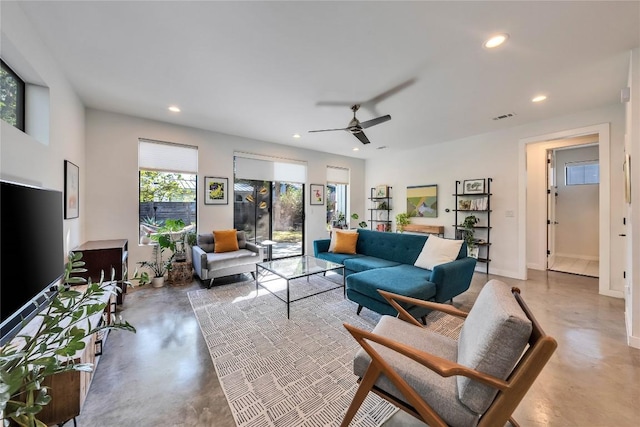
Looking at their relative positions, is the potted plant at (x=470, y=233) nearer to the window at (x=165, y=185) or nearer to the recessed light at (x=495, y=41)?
the recessed light at (x=495, y=41)

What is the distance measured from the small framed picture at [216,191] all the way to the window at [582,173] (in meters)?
7.57

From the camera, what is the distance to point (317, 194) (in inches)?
243

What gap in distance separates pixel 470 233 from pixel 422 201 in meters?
1.25

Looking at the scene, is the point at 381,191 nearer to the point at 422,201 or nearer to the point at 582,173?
the point at 422,201

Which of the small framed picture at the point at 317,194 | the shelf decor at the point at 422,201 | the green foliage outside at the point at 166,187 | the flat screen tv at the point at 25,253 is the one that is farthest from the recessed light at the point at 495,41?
the green foliage outside at the point at 166,187

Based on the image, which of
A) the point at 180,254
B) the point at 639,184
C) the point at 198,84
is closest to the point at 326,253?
the point at 180,254

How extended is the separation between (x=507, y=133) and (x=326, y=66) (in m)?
3.81

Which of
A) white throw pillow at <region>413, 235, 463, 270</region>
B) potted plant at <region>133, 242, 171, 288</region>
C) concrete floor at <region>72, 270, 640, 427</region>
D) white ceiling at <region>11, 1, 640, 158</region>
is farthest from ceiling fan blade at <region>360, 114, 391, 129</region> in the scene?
potted plant at <region>133, 242, 171, 288</region>

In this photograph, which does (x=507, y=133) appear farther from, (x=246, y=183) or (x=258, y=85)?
(x=246, y=183)

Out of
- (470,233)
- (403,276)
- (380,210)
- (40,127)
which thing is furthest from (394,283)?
(380,210)

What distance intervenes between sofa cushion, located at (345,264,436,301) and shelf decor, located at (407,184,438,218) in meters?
2.95

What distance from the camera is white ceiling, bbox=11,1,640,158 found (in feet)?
5.97

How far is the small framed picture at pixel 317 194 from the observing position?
605 centimetres

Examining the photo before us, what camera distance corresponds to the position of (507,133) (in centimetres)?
443
